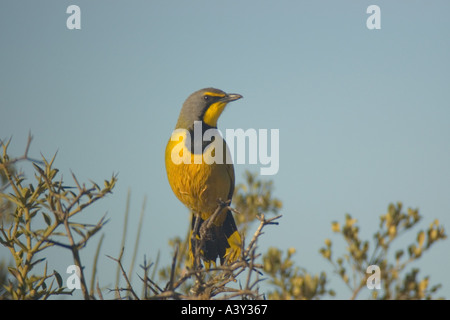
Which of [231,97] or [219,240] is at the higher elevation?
[231,97]

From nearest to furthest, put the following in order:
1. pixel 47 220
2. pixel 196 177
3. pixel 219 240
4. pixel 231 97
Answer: pixel 47 220, pixel 196 177, pixel 219 240, pixel 231 97

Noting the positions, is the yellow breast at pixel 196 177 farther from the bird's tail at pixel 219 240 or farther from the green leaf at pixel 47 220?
the green leaf at pixel 47 220

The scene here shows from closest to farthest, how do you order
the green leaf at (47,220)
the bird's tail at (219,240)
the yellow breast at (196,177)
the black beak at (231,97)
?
the green leaf at (47,220) < the yellow breast at (196,177) < the bird's tail at (219,240) < the black beak at (231,97)

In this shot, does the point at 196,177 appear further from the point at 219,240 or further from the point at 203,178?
the point at 219,240

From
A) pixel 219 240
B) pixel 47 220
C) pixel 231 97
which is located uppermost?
pixel 231 97

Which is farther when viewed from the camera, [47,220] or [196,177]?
[196,177]

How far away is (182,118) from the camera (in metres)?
4.99

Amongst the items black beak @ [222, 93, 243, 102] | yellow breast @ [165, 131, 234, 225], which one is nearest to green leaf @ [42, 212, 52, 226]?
yellow breast @ [165, 131, 234, 225]

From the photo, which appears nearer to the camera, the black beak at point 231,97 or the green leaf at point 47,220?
the green leaf at point 47,220

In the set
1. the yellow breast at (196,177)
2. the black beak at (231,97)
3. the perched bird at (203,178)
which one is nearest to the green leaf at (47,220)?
the perched bird at (203,178)

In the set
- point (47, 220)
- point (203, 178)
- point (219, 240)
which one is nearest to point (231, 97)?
point (203, 178)
